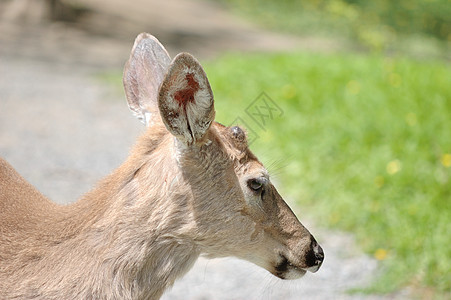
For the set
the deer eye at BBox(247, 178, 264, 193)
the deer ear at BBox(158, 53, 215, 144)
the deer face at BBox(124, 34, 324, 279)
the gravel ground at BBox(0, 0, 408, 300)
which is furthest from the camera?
the gravel ground at BBox(0, 0, 408, 300)

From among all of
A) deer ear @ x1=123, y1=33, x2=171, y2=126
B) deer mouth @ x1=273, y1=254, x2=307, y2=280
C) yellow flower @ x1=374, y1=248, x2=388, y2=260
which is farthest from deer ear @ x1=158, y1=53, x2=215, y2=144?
yellow flower @ x1=374, y1=248, x2=388, y2=260

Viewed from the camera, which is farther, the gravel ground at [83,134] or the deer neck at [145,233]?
the gravel ground at [83,134]

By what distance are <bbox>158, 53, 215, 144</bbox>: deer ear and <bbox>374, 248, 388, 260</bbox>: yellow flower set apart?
2926mm

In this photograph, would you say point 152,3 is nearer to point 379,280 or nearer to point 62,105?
point 62,105

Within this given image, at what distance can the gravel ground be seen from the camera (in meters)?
4.80

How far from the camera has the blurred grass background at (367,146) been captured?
4969 millimetres

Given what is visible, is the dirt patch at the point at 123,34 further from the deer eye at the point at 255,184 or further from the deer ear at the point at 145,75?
the deer eye at the point at 255,184

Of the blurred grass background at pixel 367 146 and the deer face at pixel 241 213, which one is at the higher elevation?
the deer face at pixel 241 213

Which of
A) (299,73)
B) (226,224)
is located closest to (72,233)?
(226,224)

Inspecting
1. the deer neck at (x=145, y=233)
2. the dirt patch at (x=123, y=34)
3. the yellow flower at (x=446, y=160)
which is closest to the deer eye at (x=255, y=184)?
the deer neck at (x=145, y=233)

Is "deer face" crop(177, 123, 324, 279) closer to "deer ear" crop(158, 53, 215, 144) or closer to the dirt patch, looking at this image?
"deer ear" crop(158, 53, 215, 144)

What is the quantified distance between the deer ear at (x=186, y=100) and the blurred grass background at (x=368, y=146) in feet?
2.79

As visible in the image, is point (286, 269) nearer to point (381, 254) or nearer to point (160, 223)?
point (160, 223)

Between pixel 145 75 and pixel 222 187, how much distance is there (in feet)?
2.17
